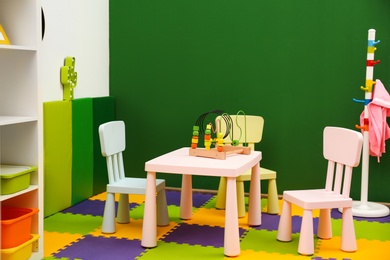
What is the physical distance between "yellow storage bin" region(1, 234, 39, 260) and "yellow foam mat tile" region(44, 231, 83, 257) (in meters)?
0.23

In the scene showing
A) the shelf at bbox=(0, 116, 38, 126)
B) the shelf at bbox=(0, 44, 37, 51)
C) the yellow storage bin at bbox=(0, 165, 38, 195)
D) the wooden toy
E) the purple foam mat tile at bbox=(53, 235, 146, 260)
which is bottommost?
the purple foam mat tile at bbox=(53, 235, 146, 260)

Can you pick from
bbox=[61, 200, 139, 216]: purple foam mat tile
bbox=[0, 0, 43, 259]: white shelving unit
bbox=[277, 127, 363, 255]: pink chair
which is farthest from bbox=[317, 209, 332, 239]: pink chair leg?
bbox=[0, 0, 43, 259]: white shelving unit

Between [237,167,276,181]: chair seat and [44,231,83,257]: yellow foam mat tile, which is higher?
[237,167,276,181]: chair seat

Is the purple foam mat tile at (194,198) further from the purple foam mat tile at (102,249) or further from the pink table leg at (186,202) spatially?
the purple foam mat tile at (102,249)

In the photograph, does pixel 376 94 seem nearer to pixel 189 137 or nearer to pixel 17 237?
pixel 189 137

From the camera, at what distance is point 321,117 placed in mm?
5395

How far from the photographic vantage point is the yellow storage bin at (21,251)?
338cm

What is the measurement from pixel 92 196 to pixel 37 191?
184 centimetres

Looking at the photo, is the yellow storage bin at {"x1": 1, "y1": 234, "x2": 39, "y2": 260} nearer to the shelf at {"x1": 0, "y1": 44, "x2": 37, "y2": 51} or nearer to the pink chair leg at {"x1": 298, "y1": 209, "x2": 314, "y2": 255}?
the shelf at {"x1": 0, "y1": 44, "x2": 37, "y2": 51}

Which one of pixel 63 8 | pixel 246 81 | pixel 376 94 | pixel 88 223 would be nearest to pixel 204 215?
pixel 88 223

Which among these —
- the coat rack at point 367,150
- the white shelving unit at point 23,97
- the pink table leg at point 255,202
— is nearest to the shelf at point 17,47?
the white shelving unit at point 23,97

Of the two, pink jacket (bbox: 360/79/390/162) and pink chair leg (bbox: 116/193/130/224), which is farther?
pink jacket (bbox: 360/79/390/162)

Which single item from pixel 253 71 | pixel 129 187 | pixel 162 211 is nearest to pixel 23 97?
pixel 129 187

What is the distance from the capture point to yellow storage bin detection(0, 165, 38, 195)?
3.41 m
